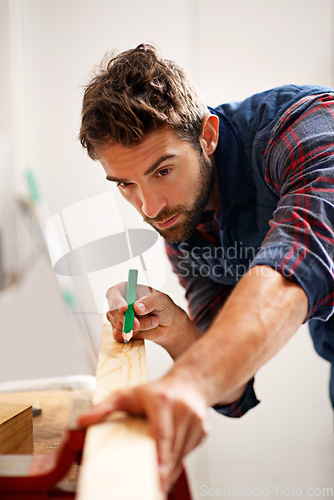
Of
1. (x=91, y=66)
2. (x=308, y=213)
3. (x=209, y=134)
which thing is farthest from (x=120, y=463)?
(x=91, y=66)

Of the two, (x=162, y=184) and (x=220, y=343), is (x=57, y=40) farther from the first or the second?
(x=220, y=343)

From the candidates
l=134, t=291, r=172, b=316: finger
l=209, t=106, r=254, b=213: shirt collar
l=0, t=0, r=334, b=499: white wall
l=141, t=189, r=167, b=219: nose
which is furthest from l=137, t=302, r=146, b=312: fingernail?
l=0, t=0, r=334, b=499: white wall

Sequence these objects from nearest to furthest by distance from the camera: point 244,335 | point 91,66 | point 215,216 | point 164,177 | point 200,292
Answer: point 244,335
point 164,177
point 215,216
point 200,292
point 91,66

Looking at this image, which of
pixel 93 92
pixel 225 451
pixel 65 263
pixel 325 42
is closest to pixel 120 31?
pixel 325 42

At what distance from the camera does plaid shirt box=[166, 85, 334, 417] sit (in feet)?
1.70

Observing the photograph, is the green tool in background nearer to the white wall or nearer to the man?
the man

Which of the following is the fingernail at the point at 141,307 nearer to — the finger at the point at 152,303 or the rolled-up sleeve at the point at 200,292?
the finger at the point at 152,303

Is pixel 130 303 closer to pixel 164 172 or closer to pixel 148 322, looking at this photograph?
pixel 148 322

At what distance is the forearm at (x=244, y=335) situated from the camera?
0.38 m

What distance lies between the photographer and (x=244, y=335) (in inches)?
16.7

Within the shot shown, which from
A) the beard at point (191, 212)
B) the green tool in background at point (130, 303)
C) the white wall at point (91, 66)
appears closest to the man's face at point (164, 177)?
the beard at point (191, 212)

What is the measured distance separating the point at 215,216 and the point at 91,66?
0.91m

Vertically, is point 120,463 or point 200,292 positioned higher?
point 120,463

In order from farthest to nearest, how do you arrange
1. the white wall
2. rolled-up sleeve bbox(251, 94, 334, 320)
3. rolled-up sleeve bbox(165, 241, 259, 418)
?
the white wall < rolled-up sleeve bbox(165, 241, 259, 418) < rolled-up sleeve bbox(251, 94, 334, 320)
